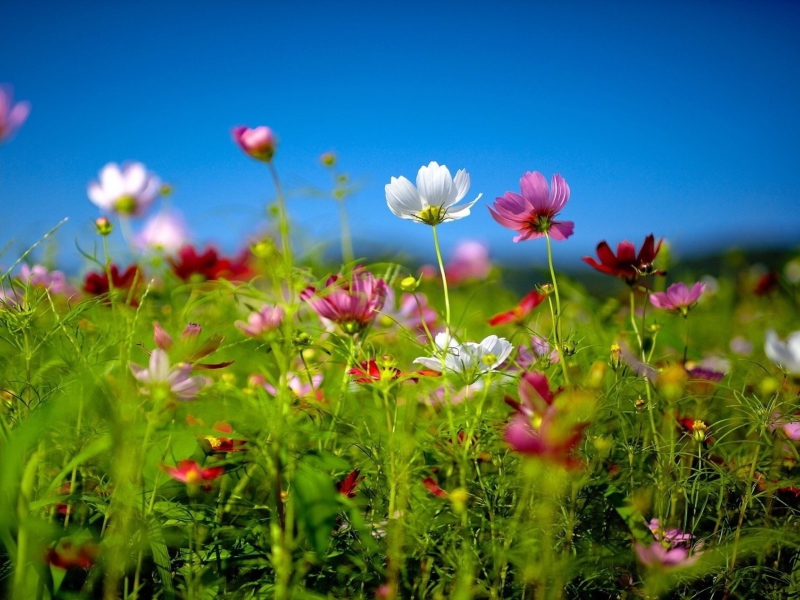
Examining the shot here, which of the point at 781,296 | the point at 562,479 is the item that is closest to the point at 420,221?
the point at 562,479

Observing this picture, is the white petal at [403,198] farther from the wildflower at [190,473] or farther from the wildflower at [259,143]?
the wildflower at [190,473]

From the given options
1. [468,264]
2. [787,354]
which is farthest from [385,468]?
[468,264]

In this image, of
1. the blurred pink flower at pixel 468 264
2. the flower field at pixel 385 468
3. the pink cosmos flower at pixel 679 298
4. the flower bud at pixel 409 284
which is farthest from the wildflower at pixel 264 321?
the blurred pink flower at pixel 468 264

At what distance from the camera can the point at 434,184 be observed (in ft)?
2.32

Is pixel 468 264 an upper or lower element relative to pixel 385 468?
upper

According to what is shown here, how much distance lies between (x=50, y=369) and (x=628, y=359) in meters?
0.75

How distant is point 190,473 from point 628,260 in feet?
1.73

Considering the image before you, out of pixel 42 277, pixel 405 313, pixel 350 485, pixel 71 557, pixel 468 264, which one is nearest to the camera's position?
pixel 71 557

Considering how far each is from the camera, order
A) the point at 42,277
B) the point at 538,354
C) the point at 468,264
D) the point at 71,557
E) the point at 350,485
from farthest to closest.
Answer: the point at 468,264 → the point at 42,277 → the point at 538,354 → the point at 350,485 → the point at 71,557

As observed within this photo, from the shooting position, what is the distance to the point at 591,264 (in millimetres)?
763

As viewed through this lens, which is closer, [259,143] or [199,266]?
[259,143]

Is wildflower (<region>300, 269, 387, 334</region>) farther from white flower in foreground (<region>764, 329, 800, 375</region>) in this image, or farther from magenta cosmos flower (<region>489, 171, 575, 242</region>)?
white flower in foreground (<region>764, 329, 800, 375</region>)

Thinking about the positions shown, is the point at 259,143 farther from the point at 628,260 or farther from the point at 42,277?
the point at 42,277

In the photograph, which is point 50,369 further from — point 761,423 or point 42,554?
point 761,423
